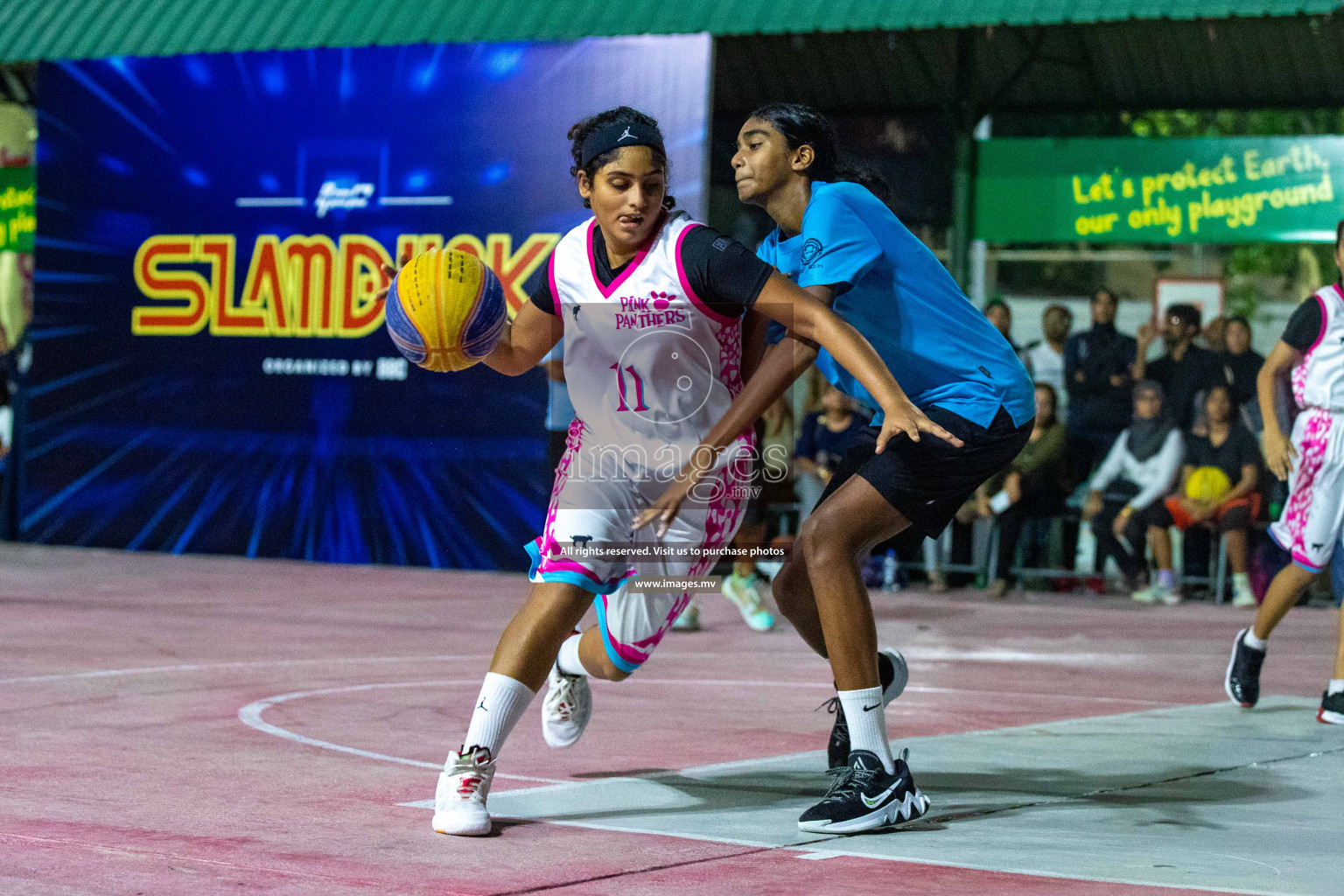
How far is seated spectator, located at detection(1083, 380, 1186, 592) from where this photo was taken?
14.5 meters

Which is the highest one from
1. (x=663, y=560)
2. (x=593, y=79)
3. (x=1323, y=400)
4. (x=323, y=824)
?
(x=593, y=79)

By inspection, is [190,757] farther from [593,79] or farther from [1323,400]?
[593,79]

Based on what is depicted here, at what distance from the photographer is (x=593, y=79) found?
15422mm

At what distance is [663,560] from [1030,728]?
266cm

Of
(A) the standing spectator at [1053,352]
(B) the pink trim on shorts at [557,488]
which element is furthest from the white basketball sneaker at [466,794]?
(A) the standing spectator at [1053,352]

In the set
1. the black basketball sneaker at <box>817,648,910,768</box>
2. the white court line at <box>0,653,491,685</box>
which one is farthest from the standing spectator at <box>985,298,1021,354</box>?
the black basketball sneaker at <box>817,648,910,768</box>

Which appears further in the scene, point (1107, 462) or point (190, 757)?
point (1107, 462)

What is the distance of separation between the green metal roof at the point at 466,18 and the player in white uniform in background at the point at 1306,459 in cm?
617

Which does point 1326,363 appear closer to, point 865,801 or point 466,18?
point 865,801

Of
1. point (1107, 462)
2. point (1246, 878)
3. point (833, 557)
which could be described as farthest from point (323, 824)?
point (1107, 462)

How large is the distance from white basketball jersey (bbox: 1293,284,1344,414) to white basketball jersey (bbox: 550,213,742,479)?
3952 mm

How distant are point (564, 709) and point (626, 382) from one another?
4.04ft

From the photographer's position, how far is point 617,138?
5.23m

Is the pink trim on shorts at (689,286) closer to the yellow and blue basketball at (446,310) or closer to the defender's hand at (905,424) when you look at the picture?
the yellow and blue basketball at (446,310)
